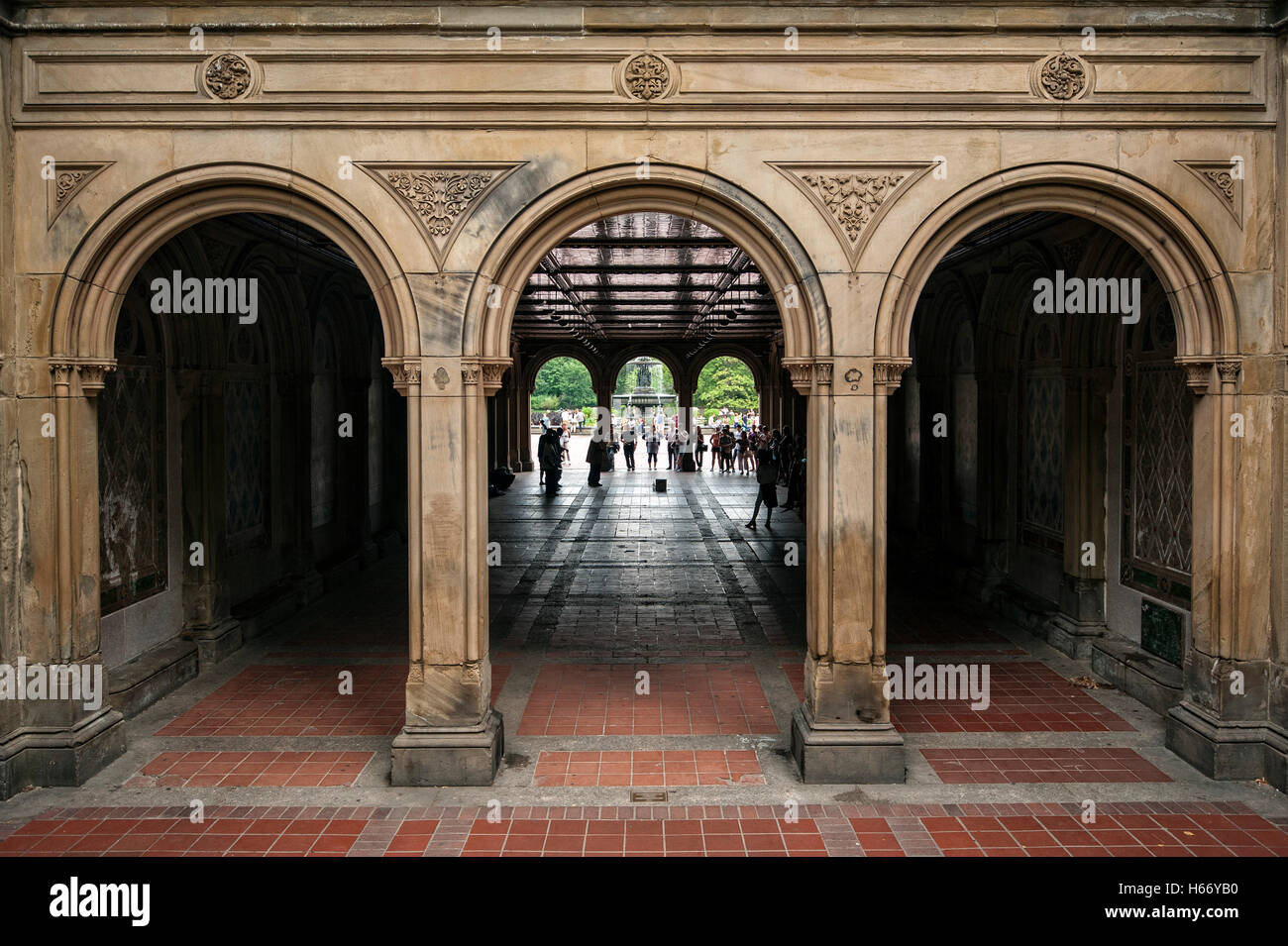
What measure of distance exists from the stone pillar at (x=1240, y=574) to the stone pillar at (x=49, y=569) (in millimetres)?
7490

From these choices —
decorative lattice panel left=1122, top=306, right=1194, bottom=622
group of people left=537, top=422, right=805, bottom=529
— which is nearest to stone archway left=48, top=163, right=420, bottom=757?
decorative lattice panel left=1122, top=306, right=1194, bottom=622

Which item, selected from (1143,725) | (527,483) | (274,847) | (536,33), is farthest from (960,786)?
(527,483)

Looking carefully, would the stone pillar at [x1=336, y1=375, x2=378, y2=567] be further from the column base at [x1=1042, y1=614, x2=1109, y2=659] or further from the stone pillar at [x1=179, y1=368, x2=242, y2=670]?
the column base at [x1=1042, y1=614, x2=1109, y2=659]

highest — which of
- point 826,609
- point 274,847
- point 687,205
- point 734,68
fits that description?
point 734,68

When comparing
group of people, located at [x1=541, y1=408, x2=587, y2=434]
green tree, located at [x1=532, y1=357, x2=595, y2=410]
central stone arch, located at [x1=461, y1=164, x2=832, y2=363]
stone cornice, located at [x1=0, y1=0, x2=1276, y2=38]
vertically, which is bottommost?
central stone arch, located at [x1=461, y1=164, x2=832, y2=363]

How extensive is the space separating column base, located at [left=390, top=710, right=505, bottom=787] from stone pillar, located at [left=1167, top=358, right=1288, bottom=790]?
4.82 m

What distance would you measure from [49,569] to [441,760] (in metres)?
2.90

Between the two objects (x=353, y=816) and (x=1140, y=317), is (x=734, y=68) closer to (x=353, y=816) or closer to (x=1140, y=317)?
(x=1140, y=317)

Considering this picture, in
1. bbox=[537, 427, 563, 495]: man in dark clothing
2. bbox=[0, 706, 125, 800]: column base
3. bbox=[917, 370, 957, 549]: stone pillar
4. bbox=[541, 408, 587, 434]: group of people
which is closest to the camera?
bbox=[0, 706, 125, 800]: column base

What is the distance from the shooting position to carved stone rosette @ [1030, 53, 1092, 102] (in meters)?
6.36

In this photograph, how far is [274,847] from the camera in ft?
18.0

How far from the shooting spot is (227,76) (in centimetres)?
632

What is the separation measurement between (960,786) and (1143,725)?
2.09 meters

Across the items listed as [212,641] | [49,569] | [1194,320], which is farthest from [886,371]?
[212,641]
